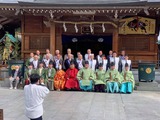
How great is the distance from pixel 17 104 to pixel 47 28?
7.79 metres

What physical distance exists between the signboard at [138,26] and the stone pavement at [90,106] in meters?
Result: 5.01

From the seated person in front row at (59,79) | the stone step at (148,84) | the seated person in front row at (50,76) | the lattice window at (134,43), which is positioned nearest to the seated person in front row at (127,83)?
the stone step at (148,84)

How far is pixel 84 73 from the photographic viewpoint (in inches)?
502

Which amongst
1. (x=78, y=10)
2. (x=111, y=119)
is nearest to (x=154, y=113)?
(x=111, y=119)

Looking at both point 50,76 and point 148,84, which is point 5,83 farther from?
point 148,84

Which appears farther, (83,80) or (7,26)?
(7,26)

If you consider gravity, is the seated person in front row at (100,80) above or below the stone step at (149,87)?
above

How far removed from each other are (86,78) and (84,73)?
24 cm

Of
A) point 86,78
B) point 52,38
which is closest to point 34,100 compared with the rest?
point 86,78

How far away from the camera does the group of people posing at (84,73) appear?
40.9ft

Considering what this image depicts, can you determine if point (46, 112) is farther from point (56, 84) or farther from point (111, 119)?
point (56, 84)

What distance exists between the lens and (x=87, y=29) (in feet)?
52.8

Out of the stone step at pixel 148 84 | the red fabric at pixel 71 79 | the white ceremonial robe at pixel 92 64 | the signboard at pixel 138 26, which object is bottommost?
the stone step at pixel 148 84

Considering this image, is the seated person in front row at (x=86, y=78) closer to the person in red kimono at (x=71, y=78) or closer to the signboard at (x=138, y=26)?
the person in red kimono at (x=71, y=78)
